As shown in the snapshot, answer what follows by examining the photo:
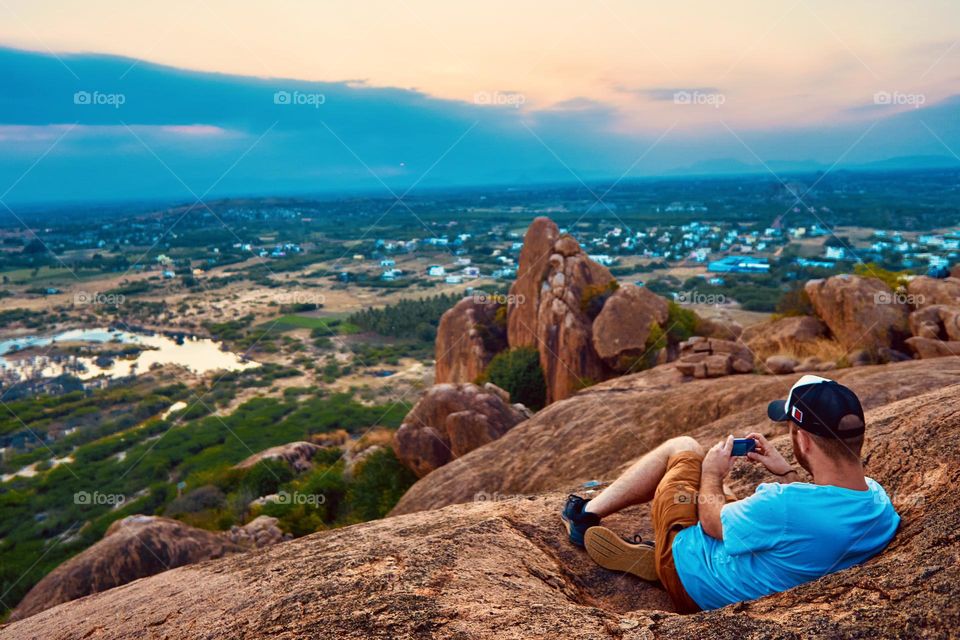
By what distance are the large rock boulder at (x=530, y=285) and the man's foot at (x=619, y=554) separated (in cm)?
2152

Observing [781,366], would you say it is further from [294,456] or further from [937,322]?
[294,456]

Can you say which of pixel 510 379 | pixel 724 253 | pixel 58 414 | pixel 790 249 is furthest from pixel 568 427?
pixel 790 249

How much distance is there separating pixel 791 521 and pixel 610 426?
7.93 meters

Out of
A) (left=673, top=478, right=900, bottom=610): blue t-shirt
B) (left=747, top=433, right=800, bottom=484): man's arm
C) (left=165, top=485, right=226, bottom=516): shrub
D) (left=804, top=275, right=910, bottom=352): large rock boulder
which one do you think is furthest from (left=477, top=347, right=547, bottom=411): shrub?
(left=673, top=478, right=900, bottom=610): blue t-shirt

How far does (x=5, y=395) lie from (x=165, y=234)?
76072 mm

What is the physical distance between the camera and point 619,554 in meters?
4.88

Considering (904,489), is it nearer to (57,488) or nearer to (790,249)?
(57,488)

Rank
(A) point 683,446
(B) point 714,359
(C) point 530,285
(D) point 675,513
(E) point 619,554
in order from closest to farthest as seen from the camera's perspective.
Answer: (D) point 675,513 < (E) point 619,554 < (A) point 683,446 < (B) point 714,359 < (C) point 530,285

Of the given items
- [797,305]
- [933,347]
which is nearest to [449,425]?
[797,305]

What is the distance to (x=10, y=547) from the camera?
29.5m

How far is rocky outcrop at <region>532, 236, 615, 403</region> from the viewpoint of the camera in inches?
923

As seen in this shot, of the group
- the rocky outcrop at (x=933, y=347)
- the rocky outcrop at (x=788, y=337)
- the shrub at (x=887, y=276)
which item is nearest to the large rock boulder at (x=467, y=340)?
the rocky outcrop at (x=788, y=337)

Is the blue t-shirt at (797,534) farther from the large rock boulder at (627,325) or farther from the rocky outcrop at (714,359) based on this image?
the large rock boulder at (627,325)

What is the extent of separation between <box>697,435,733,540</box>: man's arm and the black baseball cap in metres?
0.85
